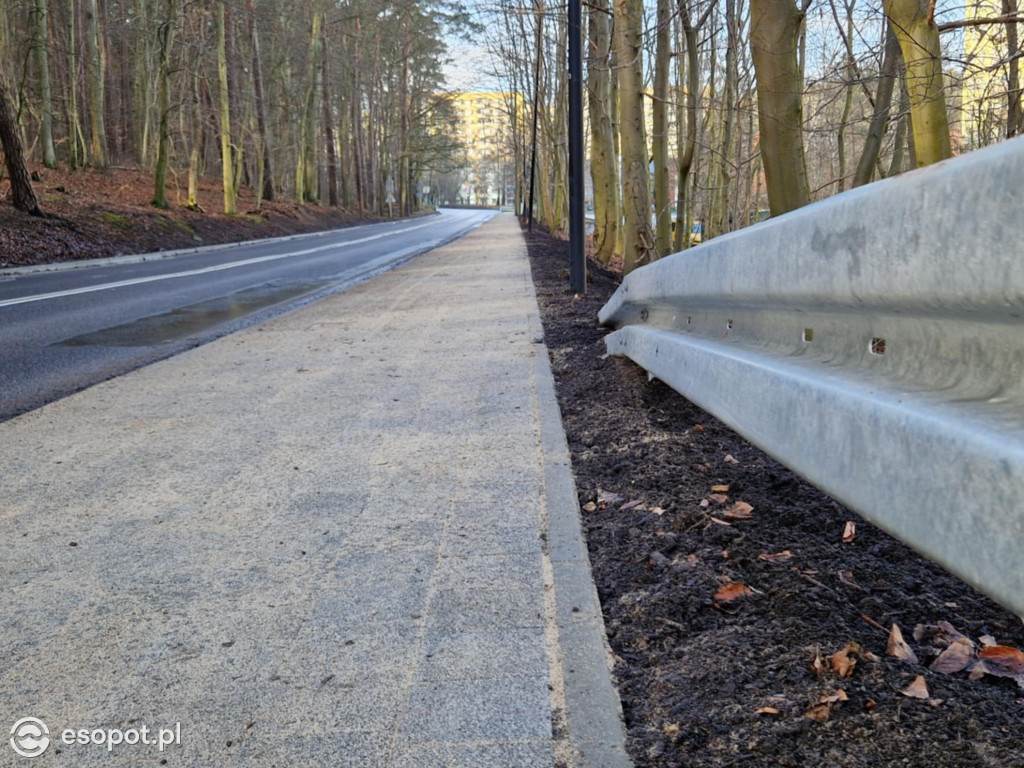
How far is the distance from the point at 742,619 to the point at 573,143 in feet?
32.3

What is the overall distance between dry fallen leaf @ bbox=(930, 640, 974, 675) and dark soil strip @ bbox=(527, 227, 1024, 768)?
22 millimetres

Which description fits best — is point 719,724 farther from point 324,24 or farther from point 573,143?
point 324,24

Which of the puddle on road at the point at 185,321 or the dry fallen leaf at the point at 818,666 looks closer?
the dry fallen leaf at the point at 818,666

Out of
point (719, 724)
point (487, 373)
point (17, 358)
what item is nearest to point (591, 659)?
point (719, 724)

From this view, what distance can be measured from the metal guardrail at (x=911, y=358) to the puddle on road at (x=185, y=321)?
7.55m

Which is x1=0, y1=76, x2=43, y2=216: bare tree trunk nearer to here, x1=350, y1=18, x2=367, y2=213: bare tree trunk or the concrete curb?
the concrete curb

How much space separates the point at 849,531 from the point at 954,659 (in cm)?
87

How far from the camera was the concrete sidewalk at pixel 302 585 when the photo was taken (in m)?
1.90

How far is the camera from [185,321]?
33.2ft

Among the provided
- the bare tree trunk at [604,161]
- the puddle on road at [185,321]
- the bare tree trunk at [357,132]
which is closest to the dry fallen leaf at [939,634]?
the puddle on road at [185,321]

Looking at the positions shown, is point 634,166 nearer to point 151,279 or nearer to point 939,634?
point 151,279

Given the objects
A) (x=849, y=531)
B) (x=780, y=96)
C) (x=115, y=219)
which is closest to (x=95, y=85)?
(x=115, y=219)

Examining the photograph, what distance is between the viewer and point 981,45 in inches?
328

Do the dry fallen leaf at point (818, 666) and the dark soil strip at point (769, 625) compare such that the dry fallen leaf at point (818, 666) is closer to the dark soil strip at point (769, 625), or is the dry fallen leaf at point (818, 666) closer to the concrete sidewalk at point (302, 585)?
the dark soil strip at point (769, 625)
